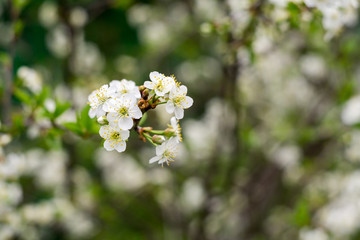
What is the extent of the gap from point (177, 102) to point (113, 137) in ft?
0.80

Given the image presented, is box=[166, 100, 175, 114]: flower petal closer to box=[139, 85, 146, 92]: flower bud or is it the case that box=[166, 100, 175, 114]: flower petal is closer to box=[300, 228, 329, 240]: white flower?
box=[139, 85, 146, 92]: flower bud

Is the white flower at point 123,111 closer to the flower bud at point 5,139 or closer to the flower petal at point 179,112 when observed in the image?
the flower petal at point 179,112

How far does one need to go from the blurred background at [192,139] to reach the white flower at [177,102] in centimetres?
83

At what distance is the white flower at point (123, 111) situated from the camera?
46.9 inches

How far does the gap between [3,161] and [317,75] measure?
333cm

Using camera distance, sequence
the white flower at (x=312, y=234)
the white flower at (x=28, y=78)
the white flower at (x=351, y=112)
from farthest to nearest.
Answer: the white flower at (x=351, y=112), the white flower at (x=312, y=234), the white flower at (x=28, y=78)

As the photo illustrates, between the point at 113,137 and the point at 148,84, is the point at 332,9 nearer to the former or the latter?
the point at 148,84

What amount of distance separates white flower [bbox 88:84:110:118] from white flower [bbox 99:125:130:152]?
0.05m

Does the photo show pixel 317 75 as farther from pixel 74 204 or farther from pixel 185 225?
pixel 74 204

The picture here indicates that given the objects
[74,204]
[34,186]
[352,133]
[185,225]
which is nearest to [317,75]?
[352,133]

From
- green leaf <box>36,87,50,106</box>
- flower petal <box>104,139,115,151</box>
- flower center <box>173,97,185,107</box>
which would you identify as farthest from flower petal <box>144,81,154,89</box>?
green leaf <box>36,87,50,106</box>

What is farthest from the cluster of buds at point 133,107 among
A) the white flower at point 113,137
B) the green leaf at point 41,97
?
the green leaf at point 41,97

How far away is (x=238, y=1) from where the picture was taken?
2.15m

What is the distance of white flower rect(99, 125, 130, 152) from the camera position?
48.6 inches
